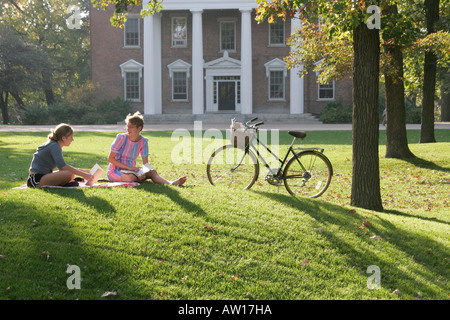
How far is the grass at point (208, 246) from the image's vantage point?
4879 millimetres

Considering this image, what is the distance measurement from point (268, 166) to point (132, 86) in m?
35.0

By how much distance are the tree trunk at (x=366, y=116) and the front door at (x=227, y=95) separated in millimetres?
33019

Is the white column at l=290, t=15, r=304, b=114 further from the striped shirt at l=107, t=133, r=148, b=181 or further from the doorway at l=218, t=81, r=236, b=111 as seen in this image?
the striped shirt at l=107, t=133, r=148, b=181

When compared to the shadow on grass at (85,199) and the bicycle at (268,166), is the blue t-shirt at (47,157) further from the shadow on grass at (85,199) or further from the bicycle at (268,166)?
the bicycle at (268,166)

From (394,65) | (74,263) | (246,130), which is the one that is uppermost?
(394,65)

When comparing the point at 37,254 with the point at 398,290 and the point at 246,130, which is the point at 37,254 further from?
the point at 246,130

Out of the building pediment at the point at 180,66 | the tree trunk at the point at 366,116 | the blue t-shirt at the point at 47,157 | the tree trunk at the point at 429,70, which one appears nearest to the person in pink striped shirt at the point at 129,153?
the blue t-shirt at the point at 47,157

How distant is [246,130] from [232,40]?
1343 inches

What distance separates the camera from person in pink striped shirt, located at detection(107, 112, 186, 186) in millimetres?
7848

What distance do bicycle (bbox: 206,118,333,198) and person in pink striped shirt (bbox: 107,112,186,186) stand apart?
1.12 m

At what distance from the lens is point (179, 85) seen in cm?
4169

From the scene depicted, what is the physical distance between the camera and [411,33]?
10250 mm

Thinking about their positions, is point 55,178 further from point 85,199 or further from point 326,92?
point 326,92

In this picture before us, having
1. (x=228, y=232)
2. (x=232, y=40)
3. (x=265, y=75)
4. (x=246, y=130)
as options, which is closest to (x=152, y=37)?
(x=232, y=40)
